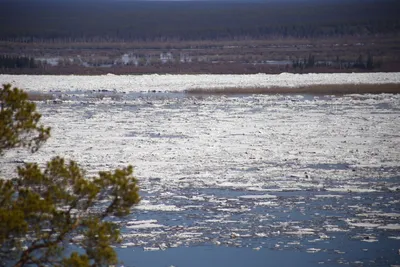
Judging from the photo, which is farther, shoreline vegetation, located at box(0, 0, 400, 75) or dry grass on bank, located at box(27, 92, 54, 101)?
shoreline vegetation, located at box(0, 0, 400, 75)

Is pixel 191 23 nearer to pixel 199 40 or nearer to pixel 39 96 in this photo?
pixel 199 40

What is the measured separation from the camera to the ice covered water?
9.30 m

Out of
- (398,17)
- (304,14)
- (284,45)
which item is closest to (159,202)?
(284,45)

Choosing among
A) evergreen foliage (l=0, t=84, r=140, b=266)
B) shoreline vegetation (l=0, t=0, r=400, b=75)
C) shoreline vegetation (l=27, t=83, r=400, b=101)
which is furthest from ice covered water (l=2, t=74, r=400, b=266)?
shoreline vegetation (l=0, t=0, r=400, b=75)

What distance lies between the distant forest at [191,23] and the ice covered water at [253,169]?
178 ft

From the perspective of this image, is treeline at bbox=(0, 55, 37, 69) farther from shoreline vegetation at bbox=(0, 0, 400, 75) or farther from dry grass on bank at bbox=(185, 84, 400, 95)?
dry grass on bank at bbox=(185, 84, 400, 95)

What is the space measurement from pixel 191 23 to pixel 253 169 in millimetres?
81613

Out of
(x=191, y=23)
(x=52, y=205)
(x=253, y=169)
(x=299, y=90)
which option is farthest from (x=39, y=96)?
(x=191, y=23)

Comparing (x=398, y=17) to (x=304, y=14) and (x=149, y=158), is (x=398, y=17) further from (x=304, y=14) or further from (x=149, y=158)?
(x=149, y=158)

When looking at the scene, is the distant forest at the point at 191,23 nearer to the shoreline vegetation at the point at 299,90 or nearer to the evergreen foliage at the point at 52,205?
the shoreline vegetation at the point at 299,90

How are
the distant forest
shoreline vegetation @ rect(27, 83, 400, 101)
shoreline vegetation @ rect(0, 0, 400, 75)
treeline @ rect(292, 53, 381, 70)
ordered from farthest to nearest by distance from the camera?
1. the distant forest
2. shoreline vegetation @ rect(0, 0, 400, 75)
3. treeline @ rect(292, 53, 381, 70)
4. shoreline vegetation @ rect(27, 83, 400, 101)

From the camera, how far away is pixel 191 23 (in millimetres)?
93375

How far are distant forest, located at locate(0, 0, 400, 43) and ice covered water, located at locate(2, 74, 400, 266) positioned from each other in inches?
2142

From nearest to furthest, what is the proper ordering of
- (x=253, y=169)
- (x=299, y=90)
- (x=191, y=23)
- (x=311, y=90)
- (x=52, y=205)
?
1. (x=52, y=205)
2. (x=253, y=169)
3. (x=311, y=90)
4. (x=299, y=90)
5. (x=191, y=23)
